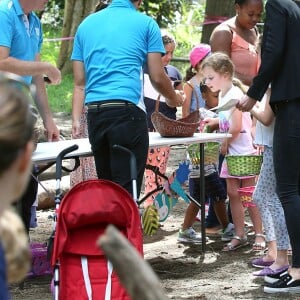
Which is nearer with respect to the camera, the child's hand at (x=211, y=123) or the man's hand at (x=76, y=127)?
the man's hand at (x=76, y=127)

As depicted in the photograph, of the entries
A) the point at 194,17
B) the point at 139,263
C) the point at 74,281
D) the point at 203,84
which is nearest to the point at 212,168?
the point at 203,84

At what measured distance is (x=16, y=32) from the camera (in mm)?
5137

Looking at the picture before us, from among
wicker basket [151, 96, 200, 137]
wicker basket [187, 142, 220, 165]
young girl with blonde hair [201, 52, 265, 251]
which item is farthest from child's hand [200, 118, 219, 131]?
wicker basket [151, 96, 200, 137]

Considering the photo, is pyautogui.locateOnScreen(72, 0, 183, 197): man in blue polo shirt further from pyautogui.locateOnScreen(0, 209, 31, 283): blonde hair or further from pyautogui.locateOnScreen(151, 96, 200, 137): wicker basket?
pyautogui.locateOnScreen(0, 209, 31, 283): blonde hair

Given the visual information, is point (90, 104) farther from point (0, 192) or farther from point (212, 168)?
point (0, 192)

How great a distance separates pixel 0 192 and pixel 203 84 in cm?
507

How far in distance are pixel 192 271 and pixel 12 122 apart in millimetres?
4278

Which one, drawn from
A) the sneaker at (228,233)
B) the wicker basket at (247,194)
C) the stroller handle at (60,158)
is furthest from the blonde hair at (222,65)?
the stroller handle at (60,158)

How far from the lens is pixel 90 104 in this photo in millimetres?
5125

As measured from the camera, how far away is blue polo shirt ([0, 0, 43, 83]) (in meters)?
5.07

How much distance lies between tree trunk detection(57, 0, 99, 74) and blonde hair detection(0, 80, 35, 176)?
581 inches

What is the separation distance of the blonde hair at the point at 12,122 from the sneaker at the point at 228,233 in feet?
16.5

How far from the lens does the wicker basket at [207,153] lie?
256 inches

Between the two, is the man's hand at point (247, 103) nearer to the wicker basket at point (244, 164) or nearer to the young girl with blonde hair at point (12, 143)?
the wicker basket at point (244, 164)
